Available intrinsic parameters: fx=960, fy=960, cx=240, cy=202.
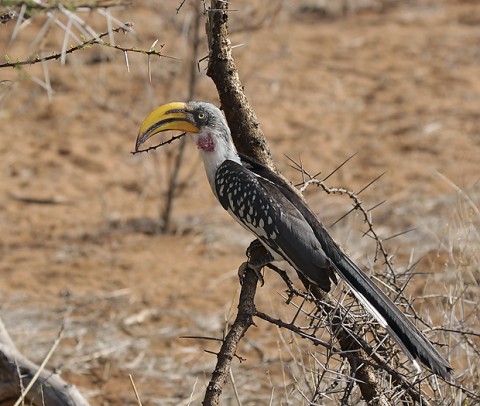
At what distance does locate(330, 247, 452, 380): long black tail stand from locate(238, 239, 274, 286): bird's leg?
23 cm

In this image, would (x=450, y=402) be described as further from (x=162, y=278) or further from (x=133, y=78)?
(x=133, y=78)

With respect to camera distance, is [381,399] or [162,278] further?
[162,278]

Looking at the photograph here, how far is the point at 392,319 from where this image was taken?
290 centimetres

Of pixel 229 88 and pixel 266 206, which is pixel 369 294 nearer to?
pixel 266 206

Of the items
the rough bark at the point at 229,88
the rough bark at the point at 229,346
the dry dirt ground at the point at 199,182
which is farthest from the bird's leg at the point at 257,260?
the dry dirt ground at the point at 199,182

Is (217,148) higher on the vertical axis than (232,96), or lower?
lower

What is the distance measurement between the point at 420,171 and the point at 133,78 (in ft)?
9.37

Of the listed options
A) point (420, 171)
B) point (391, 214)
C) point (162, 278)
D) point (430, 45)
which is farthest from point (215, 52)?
point (430, 45)

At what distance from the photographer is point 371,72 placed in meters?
9.02

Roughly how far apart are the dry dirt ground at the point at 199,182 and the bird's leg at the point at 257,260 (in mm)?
415

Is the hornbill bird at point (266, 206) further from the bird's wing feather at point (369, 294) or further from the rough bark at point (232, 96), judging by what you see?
the rough bark at point (232, 96)

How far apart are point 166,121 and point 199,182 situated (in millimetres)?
4135

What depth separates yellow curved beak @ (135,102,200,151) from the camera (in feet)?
10.1

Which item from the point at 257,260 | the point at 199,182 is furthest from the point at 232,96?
the point at 199,182
